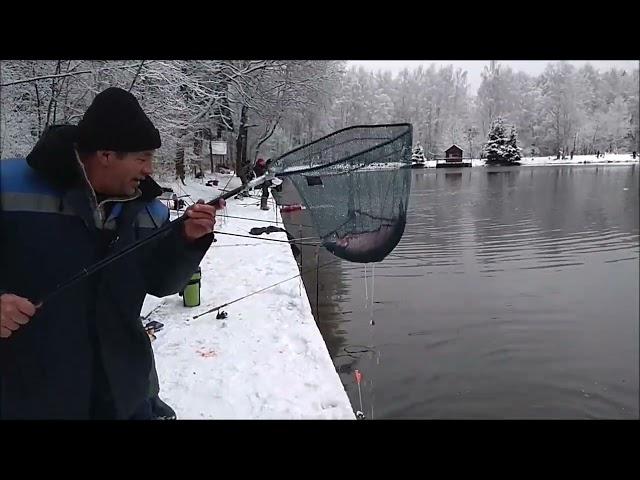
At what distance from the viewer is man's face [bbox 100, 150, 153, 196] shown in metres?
1.10

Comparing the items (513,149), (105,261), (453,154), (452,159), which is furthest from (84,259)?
(453,154)

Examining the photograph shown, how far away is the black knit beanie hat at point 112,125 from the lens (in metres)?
1.06

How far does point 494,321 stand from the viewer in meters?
5.35

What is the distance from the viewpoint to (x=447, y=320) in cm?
538

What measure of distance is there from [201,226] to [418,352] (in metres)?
3.80

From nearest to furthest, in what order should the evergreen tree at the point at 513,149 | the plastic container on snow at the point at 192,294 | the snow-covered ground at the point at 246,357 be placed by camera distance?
the snow-covered ground at the point at 246,357, the plastic container on snow at the point at 192,294, the evergreen tree at the point at 513,149

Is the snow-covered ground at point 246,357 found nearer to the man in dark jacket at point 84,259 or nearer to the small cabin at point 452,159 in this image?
the man in dark jacket at point 84,259

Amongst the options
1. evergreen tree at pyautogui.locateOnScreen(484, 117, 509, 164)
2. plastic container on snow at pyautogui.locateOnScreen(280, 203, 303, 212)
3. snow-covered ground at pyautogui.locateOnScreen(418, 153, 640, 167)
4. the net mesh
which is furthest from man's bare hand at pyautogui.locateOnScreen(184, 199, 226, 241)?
evergreen tree at pyautogui.locateOnScreen(484, 117, 509, 164)

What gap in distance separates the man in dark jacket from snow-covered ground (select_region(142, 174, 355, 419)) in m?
1.58

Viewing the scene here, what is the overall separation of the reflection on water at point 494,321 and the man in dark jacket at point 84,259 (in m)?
2.59

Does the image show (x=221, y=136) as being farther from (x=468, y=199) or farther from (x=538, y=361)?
(x=538, y=361)

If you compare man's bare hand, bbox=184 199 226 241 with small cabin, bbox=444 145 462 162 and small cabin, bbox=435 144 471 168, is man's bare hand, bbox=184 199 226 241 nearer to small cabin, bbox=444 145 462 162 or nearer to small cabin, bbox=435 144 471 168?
small cabin, bbox=435 144 471 168

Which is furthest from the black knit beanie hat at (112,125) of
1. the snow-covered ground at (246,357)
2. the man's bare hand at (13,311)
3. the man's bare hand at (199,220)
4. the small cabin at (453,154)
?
the small cabin at (453,154)

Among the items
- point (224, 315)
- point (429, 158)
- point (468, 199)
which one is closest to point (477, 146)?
point (429, 158)
